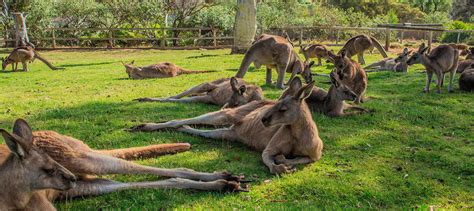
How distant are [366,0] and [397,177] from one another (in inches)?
1559

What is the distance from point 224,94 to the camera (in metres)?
6.98

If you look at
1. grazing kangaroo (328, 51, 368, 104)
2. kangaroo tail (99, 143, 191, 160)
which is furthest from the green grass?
grazing kangaroo (328, 51, 368, 104)

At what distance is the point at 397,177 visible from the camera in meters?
4.07

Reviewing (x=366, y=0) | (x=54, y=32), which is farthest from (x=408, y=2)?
(x=54, y=32)

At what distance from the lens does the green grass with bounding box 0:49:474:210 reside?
3.54 m

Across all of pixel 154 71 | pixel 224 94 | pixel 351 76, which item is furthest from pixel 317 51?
pixel 224 94

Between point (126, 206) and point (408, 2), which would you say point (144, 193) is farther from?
point (408, 2)

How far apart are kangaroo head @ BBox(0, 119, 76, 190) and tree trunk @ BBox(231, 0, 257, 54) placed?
15.0 metres

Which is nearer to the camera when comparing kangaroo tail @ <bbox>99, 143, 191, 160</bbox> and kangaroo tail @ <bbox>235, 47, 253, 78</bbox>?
kangaroo tail @ <bbox>99, 143, 191, 160</bbox>

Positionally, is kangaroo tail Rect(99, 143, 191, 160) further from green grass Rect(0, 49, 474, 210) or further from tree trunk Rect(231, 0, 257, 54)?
tree trunk Rect(231, 0, 257, 54)

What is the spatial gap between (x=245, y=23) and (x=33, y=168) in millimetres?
15335

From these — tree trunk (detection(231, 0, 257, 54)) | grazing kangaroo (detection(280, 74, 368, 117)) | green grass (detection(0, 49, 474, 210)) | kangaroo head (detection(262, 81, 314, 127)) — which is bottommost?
green grass (detection(0, 49, 474, 210))

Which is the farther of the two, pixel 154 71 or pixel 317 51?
pixel 317 51

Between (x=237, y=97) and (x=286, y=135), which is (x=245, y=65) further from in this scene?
(x=286, y=135)
